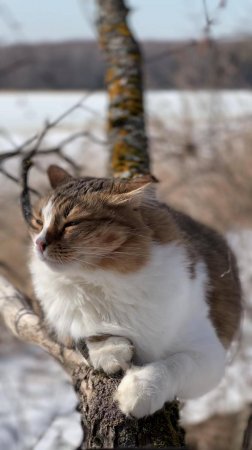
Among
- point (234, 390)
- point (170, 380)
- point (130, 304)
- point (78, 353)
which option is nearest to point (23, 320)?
point (78, 353)

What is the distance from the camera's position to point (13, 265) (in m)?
5.34

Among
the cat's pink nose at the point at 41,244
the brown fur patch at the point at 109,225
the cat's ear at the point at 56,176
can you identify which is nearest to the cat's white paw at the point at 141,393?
the brown fur patch at the point at 109,225

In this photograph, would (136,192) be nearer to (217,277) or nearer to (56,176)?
(56,176)

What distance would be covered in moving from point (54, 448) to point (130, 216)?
179cm

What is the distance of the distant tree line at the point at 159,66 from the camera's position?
7645 millimetres

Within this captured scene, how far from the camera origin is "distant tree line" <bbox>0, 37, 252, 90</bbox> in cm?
764

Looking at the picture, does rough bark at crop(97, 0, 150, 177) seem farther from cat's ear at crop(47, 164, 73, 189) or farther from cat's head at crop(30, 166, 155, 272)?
cat's head at crop(30, 166, 155, 272)

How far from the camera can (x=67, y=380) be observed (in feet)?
14.3

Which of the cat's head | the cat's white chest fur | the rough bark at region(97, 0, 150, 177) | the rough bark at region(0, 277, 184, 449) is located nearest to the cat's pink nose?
the cat's head

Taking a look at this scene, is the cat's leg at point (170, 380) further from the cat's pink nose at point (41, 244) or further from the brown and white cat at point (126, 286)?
the cat's pink nose at point (41, 244)

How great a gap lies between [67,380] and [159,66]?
273 inches

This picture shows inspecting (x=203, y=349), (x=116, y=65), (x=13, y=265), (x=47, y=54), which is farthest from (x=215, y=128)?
(x=47, y=54)

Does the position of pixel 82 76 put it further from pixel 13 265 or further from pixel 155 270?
pixel 155 270

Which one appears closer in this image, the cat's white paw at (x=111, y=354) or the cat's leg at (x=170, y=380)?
the cat's leg at (x=170, y=380)
